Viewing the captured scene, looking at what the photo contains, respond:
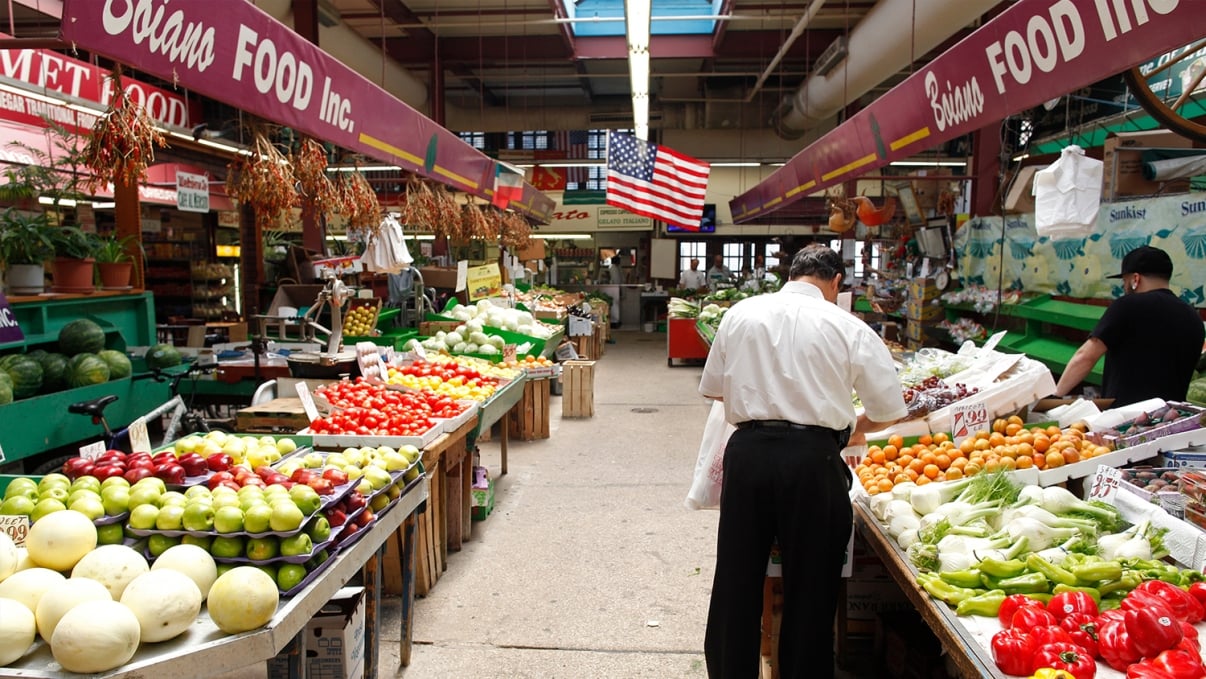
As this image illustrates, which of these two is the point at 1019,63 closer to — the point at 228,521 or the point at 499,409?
the point at 228,521

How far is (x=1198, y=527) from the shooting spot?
109 inches

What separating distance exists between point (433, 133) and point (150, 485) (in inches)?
183

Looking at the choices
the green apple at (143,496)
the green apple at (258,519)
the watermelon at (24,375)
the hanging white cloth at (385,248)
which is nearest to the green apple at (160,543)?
the green apple at (143,496)

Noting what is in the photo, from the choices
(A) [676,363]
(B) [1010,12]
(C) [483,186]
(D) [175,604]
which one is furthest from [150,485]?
(A) [676,363]

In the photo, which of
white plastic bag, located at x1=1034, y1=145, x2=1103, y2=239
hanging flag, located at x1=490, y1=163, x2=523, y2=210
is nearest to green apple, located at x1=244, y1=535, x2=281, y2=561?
white plastic bag, located at x1=1034, y1=145, x2=1103, y2=239

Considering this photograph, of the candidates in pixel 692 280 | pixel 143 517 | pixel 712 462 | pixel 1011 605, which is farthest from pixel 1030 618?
pixel 692 280

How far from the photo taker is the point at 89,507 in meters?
2.65

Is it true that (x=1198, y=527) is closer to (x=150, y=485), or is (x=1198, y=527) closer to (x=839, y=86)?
(x=150, y=485)

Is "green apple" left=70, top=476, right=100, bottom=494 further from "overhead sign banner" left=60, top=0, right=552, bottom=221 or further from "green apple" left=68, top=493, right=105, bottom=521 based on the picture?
"overhead sign banner" left=60, top=0, right=552, bottom=221

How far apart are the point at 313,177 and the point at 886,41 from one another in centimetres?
660

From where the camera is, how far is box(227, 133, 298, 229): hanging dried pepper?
18.8ft

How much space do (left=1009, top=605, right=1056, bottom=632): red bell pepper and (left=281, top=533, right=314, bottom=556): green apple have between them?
7.13ft

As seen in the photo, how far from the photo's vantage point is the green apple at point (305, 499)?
2.72 meters

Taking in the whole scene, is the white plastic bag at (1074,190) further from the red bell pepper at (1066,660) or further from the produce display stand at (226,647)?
the produce display stand at (226,647)
